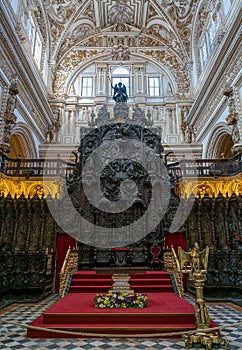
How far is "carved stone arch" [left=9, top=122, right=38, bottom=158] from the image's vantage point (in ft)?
53.0

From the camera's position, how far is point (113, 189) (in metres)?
13.2

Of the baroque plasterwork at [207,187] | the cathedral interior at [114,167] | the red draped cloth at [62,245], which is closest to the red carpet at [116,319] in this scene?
the cathedral interior at [114,167]

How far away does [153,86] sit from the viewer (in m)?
22.5

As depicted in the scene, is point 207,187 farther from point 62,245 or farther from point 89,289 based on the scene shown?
point 89,289

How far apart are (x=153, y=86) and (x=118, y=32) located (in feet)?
17.3

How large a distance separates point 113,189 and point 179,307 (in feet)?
23.2

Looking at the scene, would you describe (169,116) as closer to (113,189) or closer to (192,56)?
(192,56)

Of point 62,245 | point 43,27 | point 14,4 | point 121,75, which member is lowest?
point 62,245

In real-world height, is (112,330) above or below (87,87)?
below

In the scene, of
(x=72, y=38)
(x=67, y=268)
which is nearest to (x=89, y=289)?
(x=67, y=268)

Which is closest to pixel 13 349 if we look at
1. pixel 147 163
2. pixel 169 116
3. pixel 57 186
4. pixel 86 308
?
pixel 86 308

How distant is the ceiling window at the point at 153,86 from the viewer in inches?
876

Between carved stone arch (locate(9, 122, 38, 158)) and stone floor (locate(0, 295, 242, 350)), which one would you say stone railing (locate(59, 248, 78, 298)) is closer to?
stone floor (locate(0, 295, 242, 350))

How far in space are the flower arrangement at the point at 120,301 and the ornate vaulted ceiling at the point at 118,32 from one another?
17.7 meters
